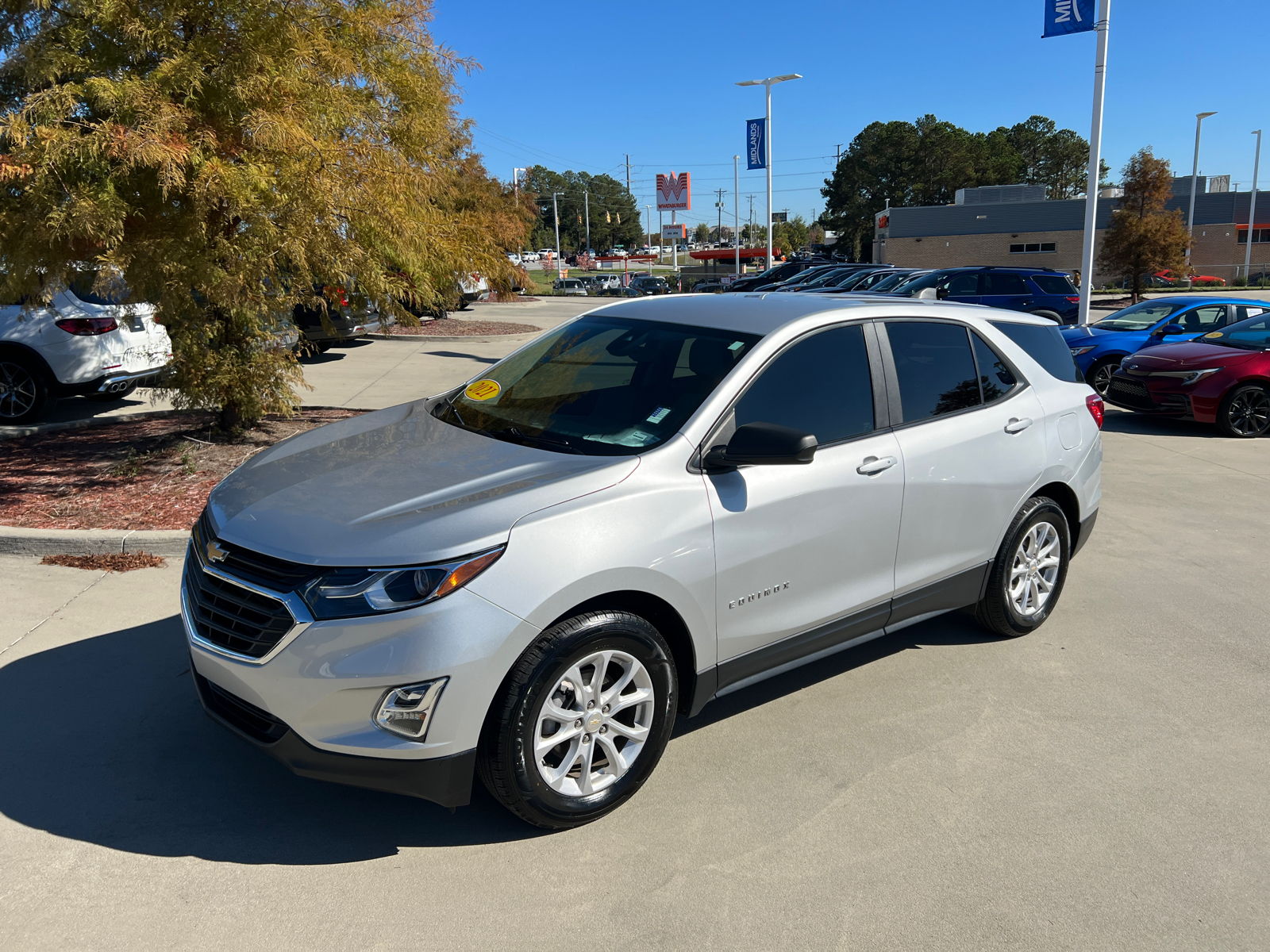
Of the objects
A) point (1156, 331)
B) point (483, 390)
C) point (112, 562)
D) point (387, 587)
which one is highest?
point (483, 390)

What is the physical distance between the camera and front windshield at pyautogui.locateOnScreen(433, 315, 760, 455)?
3.77 metres

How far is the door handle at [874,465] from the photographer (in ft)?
13.2

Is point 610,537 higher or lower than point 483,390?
lower

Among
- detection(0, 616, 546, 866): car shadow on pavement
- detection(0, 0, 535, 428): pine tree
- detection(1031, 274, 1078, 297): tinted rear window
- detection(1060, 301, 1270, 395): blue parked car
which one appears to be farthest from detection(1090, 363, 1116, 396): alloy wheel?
detection(0, 616, 546, 866): car shadow on pavement

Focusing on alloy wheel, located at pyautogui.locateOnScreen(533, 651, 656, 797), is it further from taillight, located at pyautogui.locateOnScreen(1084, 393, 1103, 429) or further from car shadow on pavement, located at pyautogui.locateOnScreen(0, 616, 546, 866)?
taillight, located at pyautogui.locateOnScreen(1084, 393, 1103, 429)

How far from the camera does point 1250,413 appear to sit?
1107 centimetres

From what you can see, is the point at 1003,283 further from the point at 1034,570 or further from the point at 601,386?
the point at 601,386

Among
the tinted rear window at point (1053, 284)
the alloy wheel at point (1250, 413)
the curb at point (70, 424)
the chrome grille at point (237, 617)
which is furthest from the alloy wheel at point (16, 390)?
the tinted rear window at point (1053, 284)

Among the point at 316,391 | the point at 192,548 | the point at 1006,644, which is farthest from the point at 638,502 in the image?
the point at 316,391

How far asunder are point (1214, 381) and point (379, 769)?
444 inches

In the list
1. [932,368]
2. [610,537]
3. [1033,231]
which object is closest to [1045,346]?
[932,368]

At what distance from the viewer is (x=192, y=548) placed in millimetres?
3732

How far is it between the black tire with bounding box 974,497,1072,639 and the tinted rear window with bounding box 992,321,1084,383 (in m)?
0.76

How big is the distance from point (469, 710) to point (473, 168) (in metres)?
19.4
